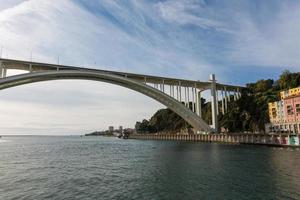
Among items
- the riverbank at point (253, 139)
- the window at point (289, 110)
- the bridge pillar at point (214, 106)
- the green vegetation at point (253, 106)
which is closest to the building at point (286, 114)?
the window at point (289, 110)

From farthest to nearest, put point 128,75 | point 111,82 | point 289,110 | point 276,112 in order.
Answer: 1. point 276,112
2. point 128,75
3. point 111,82
4. point 289,110

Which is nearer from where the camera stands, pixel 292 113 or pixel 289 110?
pixel 292 113

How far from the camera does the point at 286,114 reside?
61562mm

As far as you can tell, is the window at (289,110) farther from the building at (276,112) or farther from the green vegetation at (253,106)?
the green vegetation at (253,106)

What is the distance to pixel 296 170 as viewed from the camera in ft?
73.4

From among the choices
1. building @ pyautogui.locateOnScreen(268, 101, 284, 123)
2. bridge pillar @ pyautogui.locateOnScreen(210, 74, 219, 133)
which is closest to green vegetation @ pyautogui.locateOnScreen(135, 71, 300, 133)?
building @ pyautogui.locateOnScreen(268, 101, 284, 123)

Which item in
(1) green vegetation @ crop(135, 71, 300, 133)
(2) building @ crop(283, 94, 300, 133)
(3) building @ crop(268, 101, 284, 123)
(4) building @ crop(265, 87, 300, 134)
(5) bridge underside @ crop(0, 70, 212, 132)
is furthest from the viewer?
(1) green vegetation @ crop(135, 71, 300, 133)

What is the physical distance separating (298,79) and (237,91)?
17519 millimetres

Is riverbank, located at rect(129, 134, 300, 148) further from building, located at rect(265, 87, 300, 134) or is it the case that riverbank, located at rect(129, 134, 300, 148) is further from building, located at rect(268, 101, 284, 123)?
building, located at rect(268, 101, 284, 123)

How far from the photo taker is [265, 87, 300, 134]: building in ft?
191

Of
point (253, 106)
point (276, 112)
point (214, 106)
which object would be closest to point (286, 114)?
point (276, 112)

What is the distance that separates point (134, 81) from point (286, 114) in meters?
34.3

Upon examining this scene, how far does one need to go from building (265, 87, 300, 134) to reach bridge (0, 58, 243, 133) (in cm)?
1351

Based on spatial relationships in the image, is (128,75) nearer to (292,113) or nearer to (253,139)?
Answer: (253,139)
